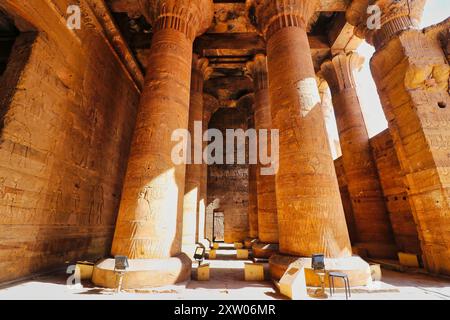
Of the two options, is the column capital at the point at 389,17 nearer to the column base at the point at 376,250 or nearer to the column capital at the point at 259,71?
the column capital at the point at 259,71

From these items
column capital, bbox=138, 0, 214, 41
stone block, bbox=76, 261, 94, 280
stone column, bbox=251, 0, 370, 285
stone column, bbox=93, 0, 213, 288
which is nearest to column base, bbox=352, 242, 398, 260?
stone column, bbox=251, 0, 370, 285

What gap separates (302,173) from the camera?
15.8 ft

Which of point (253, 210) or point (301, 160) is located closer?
point (301, 160)

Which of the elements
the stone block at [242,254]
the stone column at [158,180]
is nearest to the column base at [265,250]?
the stone block at [242,254]

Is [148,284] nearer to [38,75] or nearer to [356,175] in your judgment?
[38,75]

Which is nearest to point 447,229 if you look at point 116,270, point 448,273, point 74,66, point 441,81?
point 448,273

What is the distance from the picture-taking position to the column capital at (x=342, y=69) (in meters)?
10.1

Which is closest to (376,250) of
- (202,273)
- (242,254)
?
(242,254)

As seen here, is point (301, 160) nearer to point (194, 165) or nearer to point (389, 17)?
point (389, 17)

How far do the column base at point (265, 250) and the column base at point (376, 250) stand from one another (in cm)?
284

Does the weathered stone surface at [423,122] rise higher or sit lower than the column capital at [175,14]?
lower

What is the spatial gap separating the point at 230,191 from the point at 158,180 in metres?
12.8

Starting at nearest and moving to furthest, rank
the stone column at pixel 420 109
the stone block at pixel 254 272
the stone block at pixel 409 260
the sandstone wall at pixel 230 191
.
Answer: the stone block at pixel 254 272, the stone column at pixel 420 109, the stone block at pixel 409 260, the sandstone wall at pixel 230 191

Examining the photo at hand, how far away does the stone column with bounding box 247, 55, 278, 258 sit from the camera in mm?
8070
